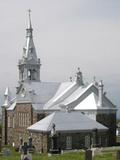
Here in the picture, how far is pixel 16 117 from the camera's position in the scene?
63062mm

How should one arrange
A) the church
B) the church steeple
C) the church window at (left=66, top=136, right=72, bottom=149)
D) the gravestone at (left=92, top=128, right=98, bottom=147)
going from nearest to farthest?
the church window at (left=66, top=136, right=72, bottom=149), the church, the gravestone at (left=92, top=128, right=98, bottom=147), the church steeple

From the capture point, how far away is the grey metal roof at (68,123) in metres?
48.9

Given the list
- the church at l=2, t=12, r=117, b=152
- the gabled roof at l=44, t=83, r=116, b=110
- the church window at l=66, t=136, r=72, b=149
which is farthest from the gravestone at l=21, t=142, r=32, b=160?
the gabled roof at l=44, t=83, r=116, b=110

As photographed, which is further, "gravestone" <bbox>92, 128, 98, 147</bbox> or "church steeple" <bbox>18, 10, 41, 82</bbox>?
"church steeple" <bbox>18, 10, 41, 82</bbox>

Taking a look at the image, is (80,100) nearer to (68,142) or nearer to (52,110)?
(52,110)

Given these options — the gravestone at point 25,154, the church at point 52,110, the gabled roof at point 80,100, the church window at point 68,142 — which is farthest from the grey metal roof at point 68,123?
the gravestone at point 25,154

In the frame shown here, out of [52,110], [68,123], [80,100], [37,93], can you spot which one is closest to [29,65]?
[37,93]

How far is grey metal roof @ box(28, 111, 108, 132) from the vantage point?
48938mm

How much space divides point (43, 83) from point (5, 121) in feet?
29.9

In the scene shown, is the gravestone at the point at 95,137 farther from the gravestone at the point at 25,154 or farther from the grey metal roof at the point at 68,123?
the gravestone at the point at 25,154

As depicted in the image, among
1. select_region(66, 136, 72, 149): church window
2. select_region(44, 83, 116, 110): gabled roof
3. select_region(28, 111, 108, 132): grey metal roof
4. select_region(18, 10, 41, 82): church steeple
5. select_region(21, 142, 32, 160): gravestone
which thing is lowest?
select_region(66, 136, 72, 149): church window

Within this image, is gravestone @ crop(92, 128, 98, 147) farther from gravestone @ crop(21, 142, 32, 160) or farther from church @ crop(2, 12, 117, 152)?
gravestone @ crop(21, 142, 32, 160)

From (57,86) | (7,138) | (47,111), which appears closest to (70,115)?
(47,111)

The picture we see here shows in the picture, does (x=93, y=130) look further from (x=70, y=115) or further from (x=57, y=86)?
(x=57, y=86)
